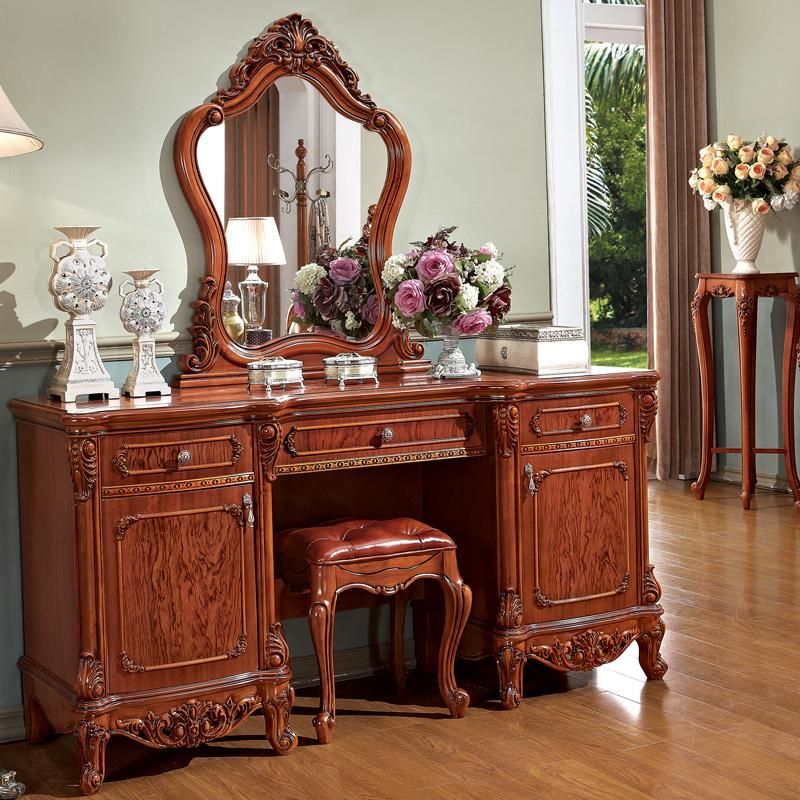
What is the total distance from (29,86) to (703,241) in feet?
14.6

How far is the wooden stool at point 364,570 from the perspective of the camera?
3.20 meters

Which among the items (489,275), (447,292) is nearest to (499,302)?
(489,275)

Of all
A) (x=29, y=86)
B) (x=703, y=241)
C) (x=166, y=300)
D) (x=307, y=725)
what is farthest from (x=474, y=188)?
(x=703, y=241)

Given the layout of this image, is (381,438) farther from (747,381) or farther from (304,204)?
(747,381)

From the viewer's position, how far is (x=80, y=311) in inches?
125

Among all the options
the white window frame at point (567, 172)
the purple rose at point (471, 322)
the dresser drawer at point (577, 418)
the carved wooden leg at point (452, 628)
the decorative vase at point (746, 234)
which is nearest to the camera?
the carved wooden leg at point (452, 628)

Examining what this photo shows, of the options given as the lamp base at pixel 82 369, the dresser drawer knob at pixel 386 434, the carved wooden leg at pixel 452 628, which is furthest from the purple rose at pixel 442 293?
the lamp base at pixel 82 369

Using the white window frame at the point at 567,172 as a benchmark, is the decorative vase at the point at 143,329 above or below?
below

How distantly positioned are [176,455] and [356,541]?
1.80 feet

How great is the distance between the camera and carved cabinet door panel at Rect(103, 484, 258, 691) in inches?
117

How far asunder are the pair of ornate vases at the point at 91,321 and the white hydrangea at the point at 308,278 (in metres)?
0.51

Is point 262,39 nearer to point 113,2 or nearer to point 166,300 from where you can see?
point 113,2

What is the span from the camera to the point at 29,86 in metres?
3.30

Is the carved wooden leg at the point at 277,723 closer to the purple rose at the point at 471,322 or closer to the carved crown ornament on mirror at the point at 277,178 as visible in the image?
the carved crown ornament on mirror at the point at 277,178
